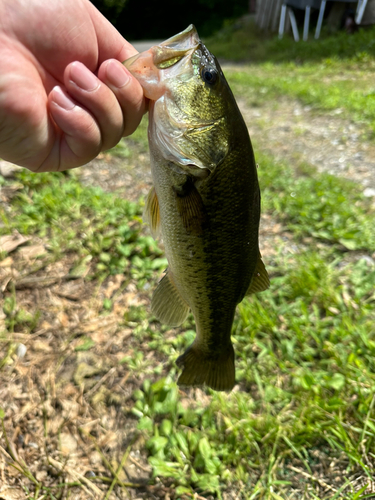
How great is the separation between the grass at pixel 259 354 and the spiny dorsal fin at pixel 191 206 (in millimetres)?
1349

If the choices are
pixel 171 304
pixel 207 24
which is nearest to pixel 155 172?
pixel 171 304

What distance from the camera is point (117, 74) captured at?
1345mm

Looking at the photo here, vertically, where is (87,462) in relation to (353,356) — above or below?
below

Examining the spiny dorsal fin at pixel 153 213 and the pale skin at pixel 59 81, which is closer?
the pale skin at pixel 59 81

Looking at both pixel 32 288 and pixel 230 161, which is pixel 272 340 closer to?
pixel 230 161

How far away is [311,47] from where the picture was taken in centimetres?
1112

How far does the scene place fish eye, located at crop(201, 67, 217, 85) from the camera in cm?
135

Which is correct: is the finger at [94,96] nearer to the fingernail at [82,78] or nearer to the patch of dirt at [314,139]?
the fingernail at [82,78]

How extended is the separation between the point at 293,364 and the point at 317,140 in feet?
14.2

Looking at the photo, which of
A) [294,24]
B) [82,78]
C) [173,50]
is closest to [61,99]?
[82,78]

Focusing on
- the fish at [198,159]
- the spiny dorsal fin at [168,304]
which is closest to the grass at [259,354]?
the spiny dorsal fin at [168,304]

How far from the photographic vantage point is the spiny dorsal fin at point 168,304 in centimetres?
164

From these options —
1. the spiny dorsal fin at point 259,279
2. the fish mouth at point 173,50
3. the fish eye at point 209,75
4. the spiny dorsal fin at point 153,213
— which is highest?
the fish mouth at point 173,50

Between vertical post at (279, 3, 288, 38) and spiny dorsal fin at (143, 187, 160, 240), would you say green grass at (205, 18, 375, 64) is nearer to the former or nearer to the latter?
vertical post at (279, 3, 288, 38)
